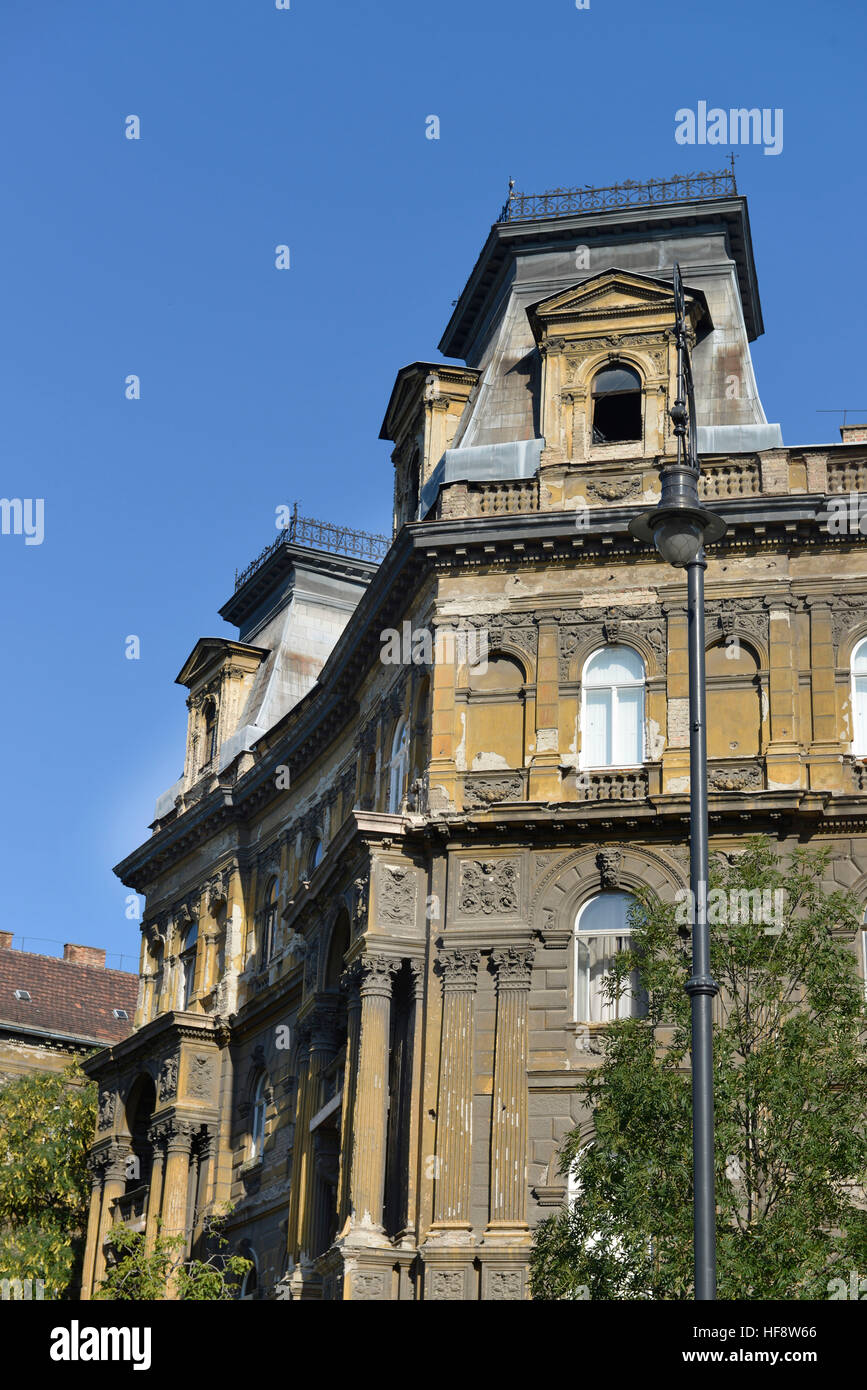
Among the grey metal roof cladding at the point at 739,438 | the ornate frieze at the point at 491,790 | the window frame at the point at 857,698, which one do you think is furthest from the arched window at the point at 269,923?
the window frame at the point at 857,698

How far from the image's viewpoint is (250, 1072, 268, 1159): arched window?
45.8m

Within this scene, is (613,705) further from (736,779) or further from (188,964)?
(188,964)

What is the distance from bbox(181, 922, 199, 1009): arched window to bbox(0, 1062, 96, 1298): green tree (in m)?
6.53

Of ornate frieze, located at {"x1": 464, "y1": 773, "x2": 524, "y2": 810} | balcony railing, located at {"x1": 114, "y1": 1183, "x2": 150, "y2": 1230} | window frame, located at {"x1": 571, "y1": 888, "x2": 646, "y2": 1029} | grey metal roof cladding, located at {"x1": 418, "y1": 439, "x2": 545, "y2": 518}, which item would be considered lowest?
balcony railing, located at {"x1": 114, "y1": 1183, "x2": 150, "y2": 1230}

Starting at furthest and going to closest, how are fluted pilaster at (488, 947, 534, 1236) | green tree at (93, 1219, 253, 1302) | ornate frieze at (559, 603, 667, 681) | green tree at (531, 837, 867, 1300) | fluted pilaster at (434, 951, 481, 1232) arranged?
green tree at (93, 1219, 253, 1302) < ornate frieze at (559, 603, 667, 681) < fluted pilaster at (434, 951, 481, 1232) < fluted pilaster at (488, 947, 534, 1236) < green tree at (531, 837, 867, 1300)

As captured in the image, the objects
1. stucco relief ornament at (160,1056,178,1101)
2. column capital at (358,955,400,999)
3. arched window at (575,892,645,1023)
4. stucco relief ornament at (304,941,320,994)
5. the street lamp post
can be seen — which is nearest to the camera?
the street lamp post

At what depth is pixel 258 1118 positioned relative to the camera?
4634 centimetres

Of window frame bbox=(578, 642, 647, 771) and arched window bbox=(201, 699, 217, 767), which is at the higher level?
arched window bbox=(201, 699, 217, 767)

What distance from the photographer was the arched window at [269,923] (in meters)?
47.1

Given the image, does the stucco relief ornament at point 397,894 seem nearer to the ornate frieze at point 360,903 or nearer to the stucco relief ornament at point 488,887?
the ornate frieze at point 360,903

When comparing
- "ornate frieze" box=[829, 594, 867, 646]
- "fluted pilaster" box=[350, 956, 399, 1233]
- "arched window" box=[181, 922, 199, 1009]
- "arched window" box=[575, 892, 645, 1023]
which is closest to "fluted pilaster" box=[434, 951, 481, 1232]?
"fluted pilaster" box=[350, 956, 399, 1233]

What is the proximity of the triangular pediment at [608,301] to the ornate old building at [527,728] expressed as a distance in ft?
0.15

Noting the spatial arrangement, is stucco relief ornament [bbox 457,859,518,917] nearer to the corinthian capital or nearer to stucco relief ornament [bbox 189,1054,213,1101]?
the corinthian capital

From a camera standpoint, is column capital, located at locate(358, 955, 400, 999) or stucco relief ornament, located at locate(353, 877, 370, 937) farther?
stucco relief ornament, located at locate(353, 877, 370, 937)
